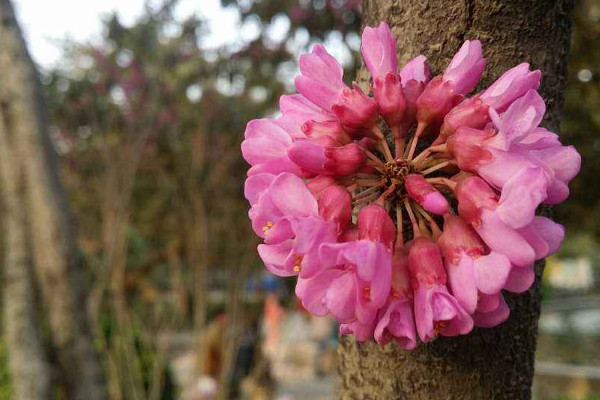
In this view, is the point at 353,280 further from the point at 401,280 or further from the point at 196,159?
the point at 196,159

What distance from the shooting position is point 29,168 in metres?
4.14

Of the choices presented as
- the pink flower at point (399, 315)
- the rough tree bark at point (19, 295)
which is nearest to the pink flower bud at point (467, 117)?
the pink flower at point (399, 315)

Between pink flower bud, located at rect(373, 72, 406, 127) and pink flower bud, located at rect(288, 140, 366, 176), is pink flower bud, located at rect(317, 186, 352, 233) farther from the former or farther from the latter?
pink flower bud, located at rect(373, 72, 406, 127)

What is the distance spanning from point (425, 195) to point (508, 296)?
0.34 meters

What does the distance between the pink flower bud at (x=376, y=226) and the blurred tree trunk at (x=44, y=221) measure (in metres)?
3.59

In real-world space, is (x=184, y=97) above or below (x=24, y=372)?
above

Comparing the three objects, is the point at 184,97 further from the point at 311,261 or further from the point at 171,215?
the point at 311,261

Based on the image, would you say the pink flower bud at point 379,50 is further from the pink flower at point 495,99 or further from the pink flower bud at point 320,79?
the pink flower at point 495,99

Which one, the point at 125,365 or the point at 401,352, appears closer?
the point at 401,352

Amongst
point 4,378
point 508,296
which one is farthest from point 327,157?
point 4,378

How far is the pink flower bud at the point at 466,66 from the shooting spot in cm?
101

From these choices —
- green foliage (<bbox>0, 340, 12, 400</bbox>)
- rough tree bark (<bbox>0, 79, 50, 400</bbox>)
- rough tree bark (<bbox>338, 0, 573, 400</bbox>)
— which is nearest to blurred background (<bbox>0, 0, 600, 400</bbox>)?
green foliage (<bbox>0, 340, 12, 400</bbox>)

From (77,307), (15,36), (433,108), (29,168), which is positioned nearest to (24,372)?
(77,307)

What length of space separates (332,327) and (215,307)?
2.66 meters
